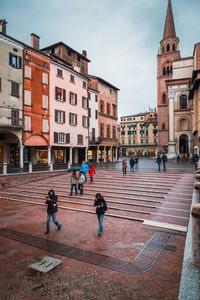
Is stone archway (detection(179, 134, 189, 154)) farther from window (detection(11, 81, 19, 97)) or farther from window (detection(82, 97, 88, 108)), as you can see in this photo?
window (detection(11, 81, 19, 97))

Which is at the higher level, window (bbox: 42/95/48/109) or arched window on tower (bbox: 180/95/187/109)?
arched window on tower (bbox: 180/95/187/109)

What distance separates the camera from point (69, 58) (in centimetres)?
3284

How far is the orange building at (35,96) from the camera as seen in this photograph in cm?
2158

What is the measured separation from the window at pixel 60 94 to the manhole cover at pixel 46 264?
23.0 metres

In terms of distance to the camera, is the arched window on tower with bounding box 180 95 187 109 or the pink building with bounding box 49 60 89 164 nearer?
the pink building with bounding box 49 60 89 164

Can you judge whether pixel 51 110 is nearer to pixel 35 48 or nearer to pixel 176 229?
pixel 35 48

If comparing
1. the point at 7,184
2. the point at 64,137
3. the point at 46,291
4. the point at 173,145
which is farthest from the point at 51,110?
the point at 173,145

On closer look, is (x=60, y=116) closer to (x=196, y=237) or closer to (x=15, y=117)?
(x=15, y=117)

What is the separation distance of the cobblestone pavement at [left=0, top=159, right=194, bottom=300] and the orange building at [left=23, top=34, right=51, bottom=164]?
1179 cm

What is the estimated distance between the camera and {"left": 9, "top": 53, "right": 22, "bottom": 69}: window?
19944mm

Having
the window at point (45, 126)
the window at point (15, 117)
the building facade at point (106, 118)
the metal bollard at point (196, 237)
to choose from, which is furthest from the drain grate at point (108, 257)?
the building facade at point (106, 118)

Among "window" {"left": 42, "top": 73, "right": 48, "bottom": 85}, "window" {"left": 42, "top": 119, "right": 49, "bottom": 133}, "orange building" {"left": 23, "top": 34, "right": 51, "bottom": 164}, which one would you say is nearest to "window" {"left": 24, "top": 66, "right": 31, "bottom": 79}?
"orange building" {"left": 23, "top": 34, "right": 51, "bottom": 164}

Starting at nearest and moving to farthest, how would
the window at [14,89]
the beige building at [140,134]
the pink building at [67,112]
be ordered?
the window at [14,89]
the pink building at [67,112]
the beige building at [140,134]

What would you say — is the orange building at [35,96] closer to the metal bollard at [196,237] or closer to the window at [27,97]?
the window at [27,97]
